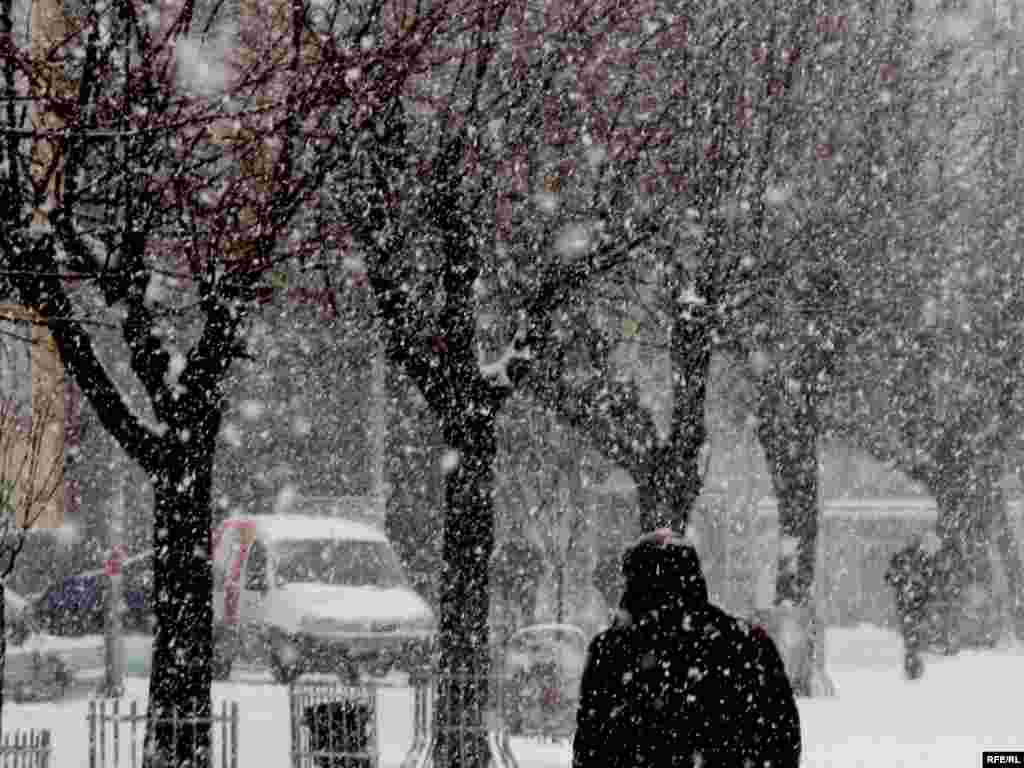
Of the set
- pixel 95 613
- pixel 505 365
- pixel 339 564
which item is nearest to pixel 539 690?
pixel 505 365

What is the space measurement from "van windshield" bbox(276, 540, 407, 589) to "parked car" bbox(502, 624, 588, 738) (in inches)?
260

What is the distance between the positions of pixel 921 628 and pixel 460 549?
521 inches

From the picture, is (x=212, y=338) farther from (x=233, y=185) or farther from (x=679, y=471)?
(x=679, y=471)

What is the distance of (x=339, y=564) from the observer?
82.1ft

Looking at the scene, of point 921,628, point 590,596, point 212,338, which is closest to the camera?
point 212,338

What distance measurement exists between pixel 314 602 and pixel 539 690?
603 cm

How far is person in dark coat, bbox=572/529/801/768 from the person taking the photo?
20.5ft

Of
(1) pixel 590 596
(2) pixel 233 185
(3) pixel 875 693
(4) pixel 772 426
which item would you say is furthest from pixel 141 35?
(1) pixel 590 596

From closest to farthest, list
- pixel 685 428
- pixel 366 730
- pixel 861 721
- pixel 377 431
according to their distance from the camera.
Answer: pixel 366 730 < pixel 685 428 < pixel 861 721 < pixel 377 431

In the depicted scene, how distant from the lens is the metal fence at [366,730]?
12.5 meters

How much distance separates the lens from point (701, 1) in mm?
17375

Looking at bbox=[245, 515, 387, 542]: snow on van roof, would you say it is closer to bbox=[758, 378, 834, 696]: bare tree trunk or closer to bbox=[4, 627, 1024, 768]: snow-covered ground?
bbox=[4, 627, 1024, 768]: snow-covered ground

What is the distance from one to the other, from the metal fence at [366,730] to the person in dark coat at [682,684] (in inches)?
243

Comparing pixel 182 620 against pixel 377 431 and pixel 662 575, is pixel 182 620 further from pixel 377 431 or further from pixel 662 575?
pixel 377 431
